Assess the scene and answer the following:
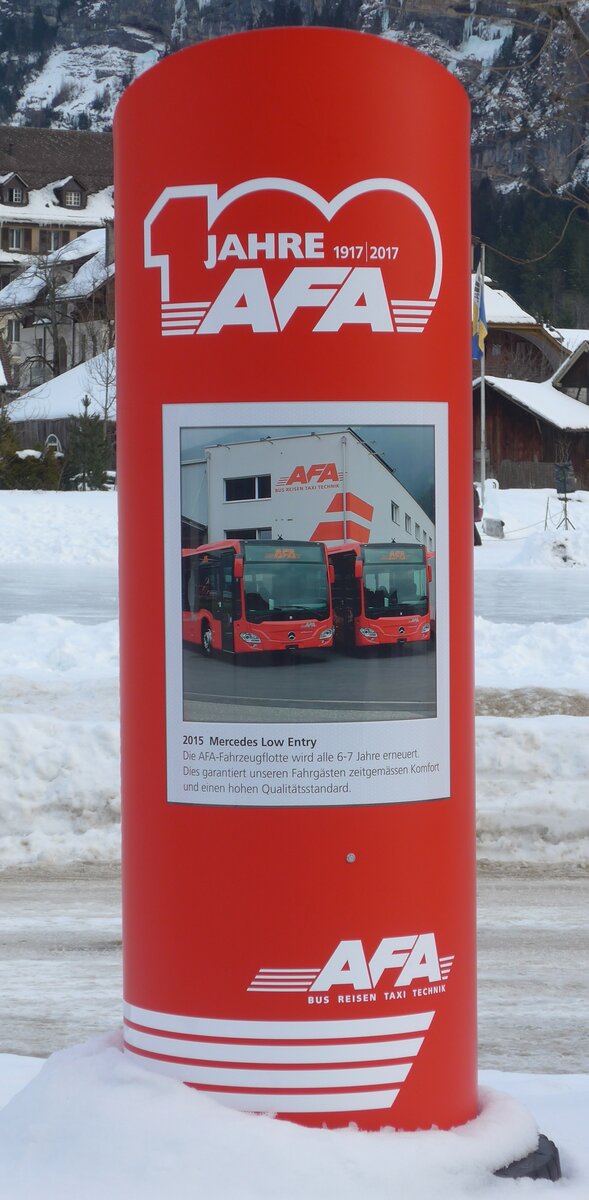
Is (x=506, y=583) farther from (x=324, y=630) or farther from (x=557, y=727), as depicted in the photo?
(x=324, y=630)

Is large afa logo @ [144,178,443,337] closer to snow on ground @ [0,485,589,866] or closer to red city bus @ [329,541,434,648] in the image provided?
red city bus @ [329,541,434,648]

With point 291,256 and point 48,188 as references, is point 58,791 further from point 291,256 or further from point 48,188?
point 48,188

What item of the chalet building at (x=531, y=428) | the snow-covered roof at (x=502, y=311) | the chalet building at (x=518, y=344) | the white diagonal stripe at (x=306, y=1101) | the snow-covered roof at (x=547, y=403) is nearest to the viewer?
the white diagonal stripe at (x=306, y=1101)

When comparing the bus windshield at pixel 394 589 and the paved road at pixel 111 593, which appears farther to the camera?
the paved road at pixel 111 593

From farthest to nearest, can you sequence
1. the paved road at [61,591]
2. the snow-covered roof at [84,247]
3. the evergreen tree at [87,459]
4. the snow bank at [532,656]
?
the snow-covered roof at [84,247] < the evergreen tree at [87,459] < the paved road at [61,591] < the snow bank at [532,656]

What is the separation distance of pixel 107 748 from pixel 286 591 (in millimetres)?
6186

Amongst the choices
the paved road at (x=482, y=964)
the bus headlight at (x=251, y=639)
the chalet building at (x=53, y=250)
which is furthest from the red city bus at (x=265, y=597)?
the chalet building at (x=53, y=250)

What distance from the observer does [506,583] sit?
2622 cm

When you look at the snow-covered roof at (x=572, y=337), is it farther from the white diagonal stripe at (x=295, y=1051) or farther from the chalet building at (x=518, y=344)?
the white diagonal stripe at (x=295, y=1051)

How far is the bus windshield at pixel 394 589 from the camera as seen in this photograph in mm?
3881

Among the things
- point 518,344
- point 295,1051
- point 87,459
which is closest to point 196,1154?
point 295,1051

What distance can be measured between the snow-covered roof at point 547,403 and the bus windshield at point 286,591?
58246mm

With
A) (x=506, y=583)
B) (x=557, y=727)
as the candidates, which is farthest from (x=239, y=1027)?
(x=506, y=583)

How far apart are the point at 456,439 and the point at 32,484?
133 ft
